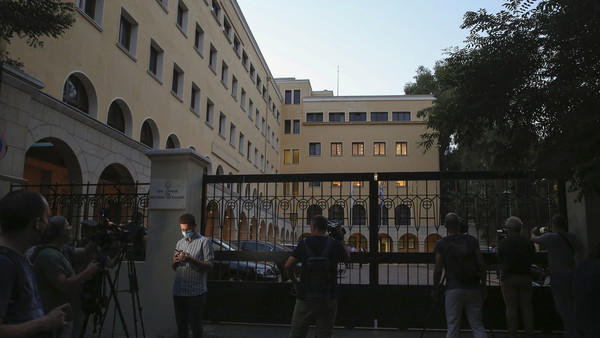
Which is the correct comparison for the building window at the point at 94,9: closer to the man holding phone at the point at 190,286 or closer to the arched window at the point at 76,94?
the arched window at the point at 76,94

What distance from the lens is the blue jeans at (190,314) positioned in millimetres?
5824

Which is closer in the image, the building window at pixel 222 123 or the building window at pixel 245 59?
the building window at pixel 222 123

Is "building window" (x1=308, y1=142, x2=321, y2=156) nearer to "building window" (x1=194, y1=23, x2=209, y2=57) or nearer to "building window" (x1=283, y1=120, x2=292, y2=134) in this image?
"building window" (x1=283, y1=120, x2=292, y2=134)

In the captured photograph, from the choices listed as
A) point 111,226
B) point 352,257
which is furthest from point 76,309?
point 352,257

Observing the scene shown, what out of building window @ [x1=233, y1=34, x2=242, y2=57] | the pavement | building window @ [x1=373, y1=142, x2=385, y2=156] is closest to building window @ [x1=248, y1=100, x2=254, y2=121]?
building window @ [x1=233, y1=34, x2=242, y2=57]

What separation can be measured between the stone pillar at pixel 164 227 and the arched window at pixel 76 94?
31.3ft

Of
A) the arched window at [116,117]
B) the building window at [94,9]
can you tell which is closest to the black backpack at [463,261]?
the arched window at [116,117]

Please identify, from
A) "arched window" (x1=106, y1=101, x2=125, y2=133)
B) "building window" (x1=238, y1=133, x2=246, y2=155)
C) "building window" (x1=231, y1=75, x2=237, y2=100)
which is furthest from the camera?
"building window" (x1=238, y1=133, x2=246, y2=155)

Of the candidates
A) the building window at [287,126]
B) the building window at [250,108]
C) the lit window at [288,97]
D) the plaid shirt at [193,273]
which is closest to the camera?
the plaid shirt at [193,273]

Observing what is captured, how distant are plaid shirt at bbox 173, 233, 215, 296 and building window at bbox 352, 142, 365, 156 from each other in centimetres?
5242

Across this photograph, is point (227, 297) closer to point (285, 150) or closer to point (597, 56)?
point (597, 56)

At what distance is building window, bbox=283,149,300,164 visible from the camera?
5894 centimetres

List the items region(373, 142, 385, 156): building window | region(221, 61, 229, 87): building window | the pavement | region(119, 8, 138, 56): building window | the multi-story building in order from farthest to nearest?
1. region(373, 142, 385, 156): building window
2. region(221, 61, 229, 87): building window
3. region(119, 8, 138, 56): building window
4. the multi-story building
5. the pavement

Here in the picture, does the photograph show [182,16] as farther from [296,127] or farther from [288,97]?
[288,97]
